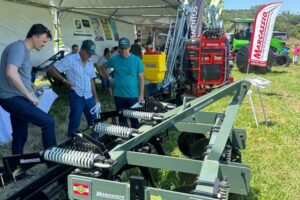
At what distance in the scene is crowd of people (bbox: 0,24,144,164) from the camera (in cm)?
400

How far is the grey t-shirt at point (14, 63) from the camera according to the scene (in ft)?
12.8

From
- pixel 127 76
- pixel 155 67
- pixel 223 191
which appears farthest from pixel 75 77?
pixel 155 67

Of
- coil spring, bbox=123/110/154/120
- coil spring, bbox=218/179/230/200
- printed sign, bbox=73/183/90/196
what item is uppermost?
coil spring, bbox=123/110/154/120

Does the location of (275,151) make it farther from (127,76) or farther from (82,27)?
(82,27)

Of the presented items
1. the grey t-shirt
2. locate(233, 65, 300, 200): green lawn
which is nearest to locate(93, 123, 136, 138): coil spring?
the grey t-shirt

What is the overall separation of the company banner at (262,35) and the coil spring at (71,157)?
9.56m

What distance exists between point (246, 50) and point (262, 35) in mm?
6450

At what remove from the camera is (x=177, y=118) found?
145 inches

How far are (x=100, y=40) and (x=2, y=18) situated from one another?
6.37 m

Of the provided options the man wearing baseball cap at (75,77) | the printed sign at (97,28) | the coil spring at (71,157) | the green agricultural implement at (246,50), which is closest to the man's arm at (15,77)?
the man wearing baseball cap at (75,77)

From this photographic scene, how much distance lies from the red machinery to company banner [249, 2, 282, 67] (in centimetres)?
136

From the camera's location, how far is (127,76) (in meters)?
5.42

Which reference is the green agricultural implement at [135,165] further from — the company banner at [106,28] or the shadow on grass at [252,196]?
the company banner at [106,28]

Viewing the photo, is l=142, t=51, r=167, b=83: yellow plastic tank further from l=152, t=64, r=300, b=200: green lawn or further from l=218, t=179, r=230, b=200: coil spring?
l=218, t=179, r=230, b=200: coil spring
